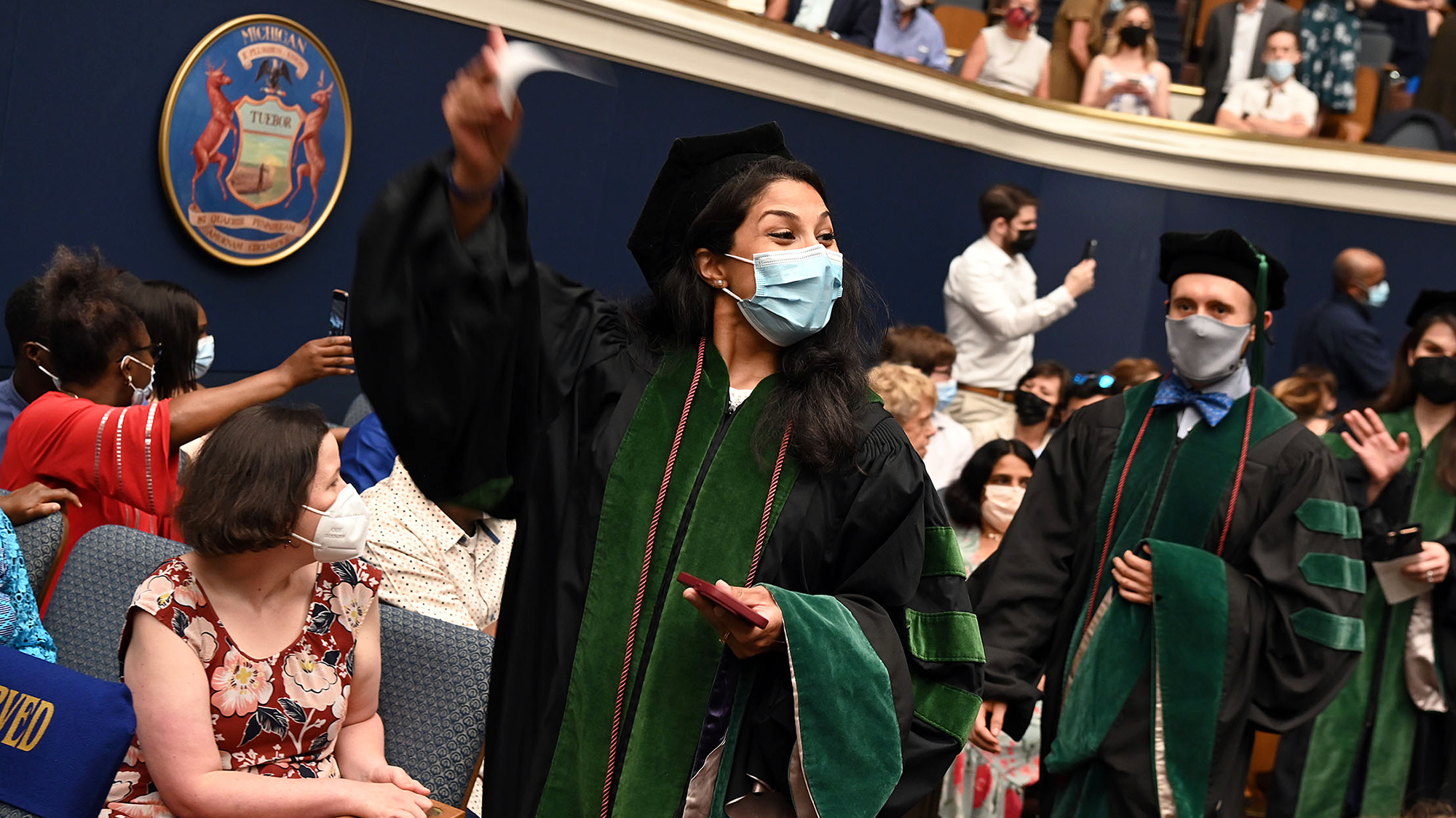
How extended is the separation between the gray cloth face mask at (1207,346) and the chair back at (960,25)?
777cm

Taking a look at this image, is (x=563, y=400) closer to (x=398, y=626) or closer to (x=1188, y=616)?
(x=398, y=626)

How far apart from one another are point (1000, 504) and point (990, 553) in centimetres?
18

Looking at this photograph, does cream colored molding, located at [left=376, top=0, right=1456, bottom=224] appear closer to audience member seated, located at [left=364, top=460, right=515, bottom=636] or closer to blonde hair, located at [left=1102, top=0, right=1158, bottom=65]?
blonde hair, located at [left=1102, top=0, right=1158, bottom=65]

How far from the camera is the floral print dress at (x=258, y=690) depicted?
8.74 feet

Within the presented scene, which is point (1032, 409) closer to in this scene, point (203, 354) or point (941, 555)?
point (203, 354)

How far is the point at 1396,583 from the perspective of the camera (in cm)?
473

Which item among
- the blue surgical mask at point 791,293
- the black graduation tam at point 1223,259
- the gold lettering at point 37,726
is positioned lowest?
the gold lettering at point 37,726

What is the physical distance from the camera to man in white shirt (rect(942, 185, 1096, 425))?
8102 millimetres

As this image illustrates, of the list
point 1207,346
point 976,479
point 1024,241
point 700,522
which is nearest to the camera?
point 700,522

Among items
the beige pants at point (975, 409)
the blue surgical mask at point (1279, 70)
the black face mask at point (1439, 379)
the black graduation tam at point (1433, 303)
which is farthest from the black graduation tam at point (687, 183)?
the blue surgical mask at point (1279, 70)

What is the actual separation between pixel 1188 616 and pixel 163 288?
293cm

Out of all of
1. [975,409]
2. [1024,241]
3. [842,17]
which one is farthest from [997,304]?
[842,17]

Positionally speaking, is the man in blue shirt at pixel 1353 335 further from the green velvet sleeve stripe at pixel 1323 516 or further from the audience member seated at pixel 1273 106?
the green velvet sleeve stripe at pixel 1323 516

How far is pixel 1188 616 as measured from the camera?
353 centimetres
